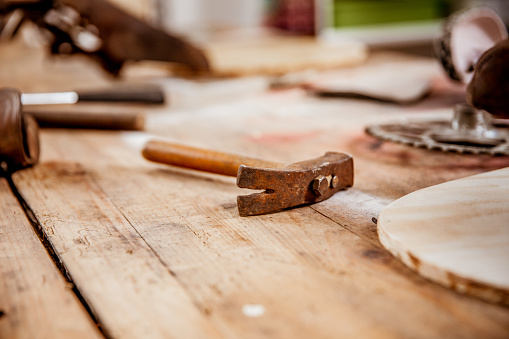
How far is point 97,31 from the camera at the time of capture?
231 centimetres

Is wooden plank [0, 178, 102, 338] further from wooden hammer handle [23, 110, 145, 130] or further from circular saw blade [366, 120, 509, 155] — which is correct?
circular saw blade [366, 120, 509, 155]

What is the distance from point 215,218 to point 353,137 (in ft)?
2.36

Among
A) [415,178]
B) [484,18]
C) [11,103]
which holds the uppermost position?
[484,18]

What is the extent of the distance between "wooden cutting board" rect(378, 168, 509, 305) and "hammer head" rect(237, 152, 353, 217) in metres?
0.16

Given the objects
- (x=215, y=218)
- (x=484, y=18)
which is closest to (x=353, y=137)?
(x=484, y=18)

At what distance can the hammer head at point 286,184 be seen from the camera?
37.7 inches

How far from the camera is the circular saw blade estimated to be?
136 centimetres

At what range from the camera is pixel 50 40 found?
2408 millimetres

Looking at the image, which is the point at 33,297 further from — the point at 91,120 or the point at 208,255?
the point at 91,120

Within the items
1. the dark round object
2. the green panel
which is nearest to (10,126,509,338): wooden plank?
the dark round object

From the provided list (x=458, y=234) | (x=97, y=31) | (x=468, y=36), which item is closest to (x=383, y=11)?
(x=97, y=31)

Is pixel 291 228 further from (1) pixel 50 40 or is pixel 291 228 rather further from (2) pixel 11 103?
(1) pixel 50 40

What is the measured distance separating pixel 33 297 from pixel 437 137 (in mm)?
1124

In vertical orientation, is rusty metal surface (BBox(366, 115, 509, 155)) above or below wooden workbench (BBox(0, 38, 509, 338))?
above
